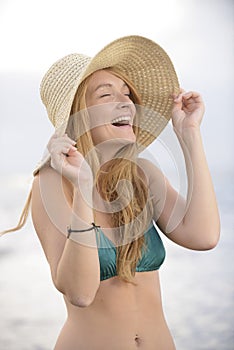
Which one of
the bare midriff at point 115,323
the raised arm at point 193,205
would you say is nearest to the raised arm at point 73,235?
the bare midriff at point 115,323

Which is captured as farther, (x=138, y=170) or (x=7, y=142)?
(x=7, y=142)

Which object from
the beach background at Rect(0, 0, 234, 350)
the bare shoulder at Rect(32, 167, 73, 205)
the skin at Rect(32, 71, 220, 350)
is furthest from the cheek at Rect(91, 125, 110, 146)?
the beach background at Rect(0, 0, 234, 350)

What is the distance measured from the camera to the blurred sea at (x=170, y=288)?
90.1 inches

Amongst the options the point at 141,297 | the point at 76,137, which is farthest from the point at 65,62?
the point at 141,297

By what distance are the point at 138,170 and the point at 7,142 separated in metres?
1.00

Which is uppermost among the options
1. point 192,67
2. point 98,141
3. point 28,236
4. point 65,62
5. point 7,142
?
point 65,62

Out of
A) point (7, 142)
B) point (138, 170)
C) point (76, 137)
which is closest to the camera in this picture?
point (76, 137)

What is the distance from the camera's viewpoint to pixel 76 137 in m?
1.28

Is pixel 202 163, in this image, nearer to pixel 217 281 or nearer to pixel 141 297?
pixel 141 297

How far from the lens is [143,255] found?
129cm

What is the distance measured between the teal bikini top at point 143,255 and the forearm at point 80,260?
82 millimetres

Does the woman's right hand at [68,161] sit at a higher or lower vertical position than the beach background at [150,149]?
higher

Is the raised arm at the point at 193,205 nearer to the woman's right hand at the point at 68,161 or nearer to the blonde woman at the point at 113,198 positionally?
the blonde woman at the point at 113,198

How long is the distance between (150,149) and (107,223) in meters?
0.97
